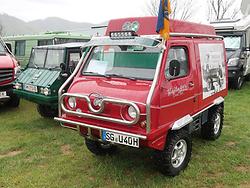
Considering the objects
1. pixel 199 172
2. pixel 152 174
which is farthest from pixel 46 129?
pixel 199 172

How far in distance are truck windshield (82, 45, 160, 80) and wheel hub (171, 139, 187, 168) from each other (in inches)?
43.9

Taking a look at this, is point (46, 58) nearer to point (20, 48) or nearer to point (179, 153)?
point (179, 153)

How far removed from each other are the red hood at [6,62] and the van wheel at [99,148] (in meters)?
4.38

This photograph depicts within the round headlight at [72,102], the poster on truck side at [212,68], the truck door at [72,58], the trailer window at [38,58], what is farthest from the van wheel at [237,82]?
the round headlight at [72,102]

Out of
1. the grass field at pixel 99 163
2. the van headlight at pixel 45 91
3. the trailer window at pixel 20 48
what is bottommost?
the grass field at pixel 99 163

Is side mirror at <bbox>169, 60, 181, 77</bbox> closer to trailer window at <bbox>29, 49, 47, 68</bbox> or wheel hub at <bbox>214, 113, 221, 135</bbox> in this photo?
wheel hub at <bbox>214, 113, 221, 135</bbox>

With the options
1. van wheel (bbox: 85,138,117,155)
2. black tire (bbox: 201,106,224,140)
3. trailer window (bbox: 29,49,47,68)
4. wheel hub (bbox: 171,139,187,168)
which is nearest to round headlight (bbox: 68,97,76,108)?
van wheel (bbox: 85,138,117,155)

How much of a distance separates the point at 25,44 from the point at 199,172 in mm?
12134

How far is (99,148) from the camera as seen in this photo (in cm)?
533

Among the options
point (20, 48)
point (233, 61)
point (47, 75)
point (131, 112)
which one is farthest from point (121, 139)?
point (20, 48)

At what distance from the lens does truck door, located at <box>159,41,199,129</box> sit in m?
4.25

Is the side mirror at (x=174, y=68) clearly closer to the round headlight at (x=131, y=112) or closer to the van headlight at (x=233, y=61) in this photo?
the round headlight at (x=131, y=112)

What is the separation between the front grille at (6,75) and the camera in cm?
843

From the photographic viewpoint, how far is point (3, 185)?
4.49m
